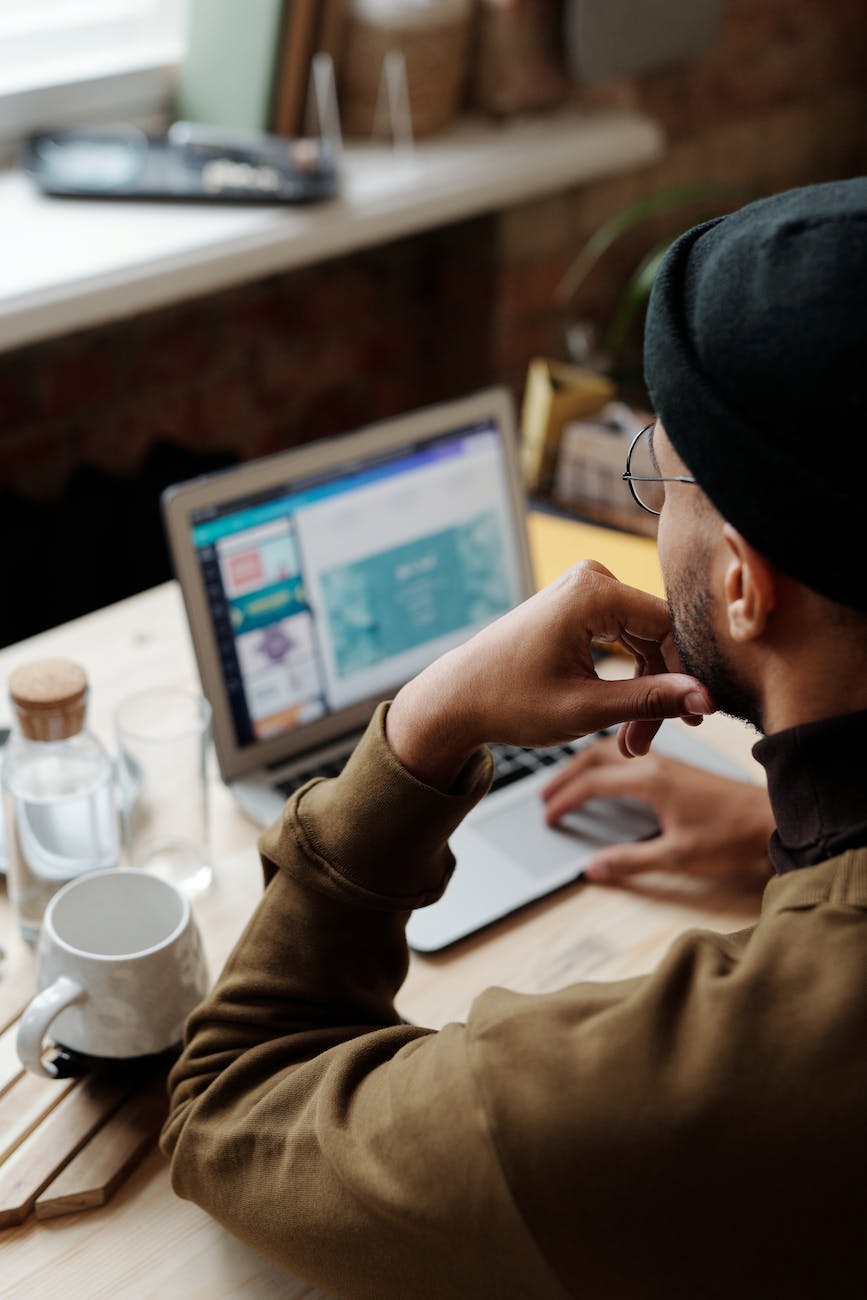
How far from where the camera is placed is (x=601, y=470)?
176 cm

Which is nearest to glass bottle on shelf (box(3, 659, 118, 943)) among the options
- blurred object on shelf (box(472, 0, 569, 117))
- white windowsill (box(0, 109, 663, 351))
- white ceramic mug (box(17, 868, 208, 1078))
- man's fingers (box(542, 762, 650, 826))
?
white ceramic mug (box(17, 868, 208, 1078))

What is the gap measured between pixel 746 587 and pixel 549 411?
1.16 m

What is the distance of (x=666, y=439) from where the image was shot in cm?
76

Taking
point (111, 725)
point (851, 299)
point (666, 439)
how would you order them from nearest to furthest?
1. point (851, 299)
2. point (666, 439)
3. point (111, 725)

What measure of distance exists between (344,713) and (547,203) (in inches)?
54.1

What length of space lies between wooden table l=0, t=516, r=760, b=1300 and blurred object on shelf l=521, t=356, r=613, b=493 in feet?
0.49

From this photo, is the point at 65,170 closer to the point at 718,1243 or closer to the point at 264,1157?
the point at 264,1157

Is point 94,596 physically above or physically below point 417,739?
below

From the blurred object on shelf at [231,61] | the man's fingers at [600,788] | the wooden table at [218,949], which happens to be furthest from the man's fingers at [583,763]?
the blurred object on shelf at [231,61]

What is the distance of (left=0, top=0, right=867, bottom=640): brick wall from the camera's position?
213cm

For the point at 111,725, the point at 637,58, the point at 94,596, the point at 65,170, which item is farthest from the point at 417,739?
the point at 637,58

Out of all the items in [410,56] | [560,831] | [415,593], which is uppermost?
[410,56]

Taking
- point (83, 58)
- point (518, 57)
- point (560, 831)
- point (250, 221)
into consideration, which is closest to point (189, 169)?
point (250, 221)

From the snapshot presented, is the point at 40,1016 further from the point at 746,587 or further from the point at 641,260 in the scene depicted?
the point at 641,260
